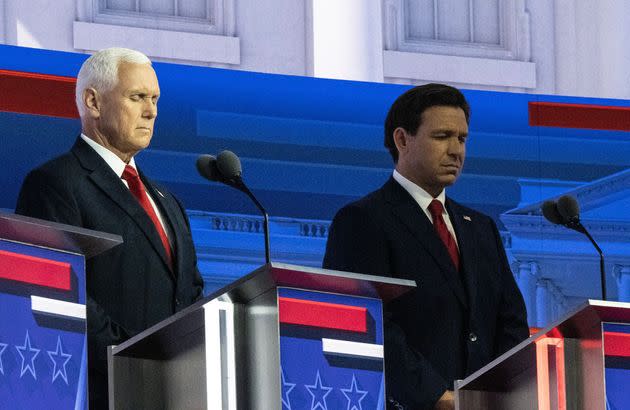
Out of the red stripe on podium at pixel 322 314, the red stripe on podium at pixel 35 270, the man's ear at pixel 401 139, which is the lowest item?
the red stripe on podium at pixel 322 314

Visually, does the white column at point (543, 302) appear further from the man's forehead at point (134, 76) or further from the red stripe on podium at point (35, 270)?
the red stripe on podium at point (35, 270)

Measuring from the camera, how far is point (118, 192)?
3.60m

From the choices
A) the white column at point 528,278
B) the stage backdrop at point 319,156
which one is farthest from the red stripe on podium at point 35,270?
the white column at point 528,278

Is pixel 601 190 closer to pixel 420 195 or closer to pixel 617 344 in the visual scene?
pixel 420 195

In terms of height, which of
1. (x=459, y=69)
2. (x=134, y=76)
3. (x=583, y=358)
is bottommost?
(x=583, y=358)

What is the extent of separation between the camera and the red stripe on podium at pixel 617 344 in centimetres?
323

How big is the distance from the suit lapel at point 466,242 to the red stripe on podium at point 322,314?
835 mm

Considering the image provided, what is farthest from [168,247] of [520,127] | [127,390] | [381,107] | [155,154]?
[520,127]

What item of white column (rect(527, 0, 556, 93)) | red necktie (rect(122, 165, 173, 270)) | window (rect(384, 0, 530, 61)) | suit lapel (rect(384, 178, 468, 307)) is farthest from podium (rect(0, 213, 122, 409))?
white column (rect(527, 0, 556, 93))

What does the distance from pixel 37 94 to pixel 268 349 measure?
2274mm

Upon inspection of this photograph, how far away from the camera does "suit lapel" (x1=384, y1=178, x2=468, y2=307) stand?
154 inches

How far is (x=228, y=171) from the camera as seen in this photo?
3.44 m

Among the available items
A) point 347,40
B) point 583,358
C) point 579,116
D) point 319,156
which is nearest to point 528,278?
point 579,116

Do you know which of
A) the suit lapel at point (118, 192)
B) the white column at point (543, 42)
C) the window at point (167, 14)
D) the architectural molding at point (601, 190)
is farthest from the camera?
the white column at point (543, 42)
